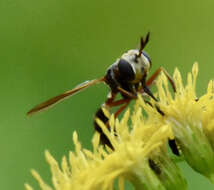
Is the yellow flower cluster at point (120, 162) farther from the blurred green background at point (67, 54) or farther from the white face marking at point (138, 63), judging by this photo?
the blurred green background at point (67, 54)

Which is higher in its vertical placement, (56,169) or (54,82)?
(54,82)

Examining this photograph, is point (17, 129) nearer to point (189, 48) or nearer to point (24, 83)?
point (24, 83)

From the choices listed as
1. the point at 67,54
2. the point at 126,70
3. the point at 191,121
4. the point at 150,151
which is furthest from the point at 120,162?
the point at 67,54

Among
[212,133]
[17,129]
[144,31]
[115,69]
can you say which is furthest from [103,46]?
[212,133]

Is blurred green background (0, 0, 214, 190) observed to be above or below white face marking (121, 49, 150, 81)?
above

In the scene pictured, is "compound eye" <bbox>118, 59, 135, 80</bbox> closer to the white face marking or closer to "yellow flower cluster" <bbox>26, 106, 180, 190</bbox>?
the white face marking

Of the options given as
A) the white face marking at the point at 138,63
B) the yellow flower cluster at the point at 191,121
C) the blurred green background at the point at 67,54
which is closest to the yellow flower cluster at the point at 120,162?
the yellow flower cluster at the point at 191,121

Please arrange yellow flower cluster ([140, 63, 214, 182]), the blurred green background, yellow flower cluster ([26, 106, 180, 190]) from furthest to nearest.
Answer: the blurred green background → yellow flower cluster ([140, 63, 214, 182]) → yellow flower cluster ([26, 106, 180, 190])

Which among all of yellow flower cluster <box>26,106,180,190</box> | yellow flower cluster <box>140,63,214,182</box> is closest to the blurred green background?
yellow flower cluster <box>140,63,214,182</box>
